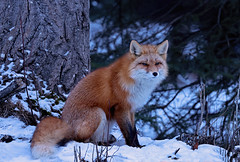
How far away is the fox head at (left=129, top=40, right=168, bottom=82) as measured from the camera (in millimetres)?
2846

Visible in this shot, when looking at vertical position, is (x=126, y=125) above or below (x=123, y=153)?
above

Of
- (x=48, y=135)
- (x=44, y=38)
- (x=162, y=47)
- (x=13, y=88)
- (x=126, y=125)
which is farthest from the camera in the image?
(x=44, y=38)

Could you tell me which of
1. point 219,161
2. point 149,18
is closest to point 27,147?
point 219,161

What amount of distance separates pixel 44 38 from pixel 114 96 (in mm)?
→ 1223

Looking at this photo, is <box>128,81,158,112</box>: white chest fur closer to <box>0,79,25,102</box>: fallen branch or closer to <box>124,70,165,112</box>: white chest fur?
<box>124,70,165,112</box>: white chest fur

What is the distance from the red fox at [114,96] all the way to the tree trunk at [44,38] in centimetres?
64

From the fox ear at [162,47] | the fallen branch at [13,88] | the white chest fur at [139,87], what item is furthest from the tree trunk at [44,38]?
the fox ear at [162,47]

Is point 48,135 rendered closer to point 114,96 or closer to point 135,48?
point 114,96

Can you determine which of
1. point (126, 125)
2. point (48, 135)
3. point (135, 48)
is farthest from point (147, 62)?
point (48, 135)

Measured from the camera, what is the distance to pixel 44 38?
3.34 metres

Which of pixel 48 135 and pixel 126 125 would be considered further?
pixel 126 125

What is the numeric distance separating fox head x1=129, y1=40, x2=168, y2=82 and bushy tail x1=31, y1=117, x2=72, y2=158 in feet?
2.97

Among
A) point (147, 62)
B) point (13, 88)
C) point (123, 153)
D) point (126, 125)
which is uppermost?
point (147, 62)

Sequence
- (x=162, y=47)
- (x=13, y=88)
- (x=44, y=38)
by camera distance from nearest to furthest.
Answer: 1. (x=13, y=88)
2. (x=162, y=47)
3. (x=44, y=38)
